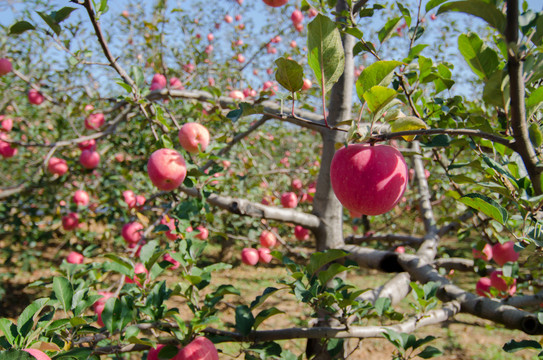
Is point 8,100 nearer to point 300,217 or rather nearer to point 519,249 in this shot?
point 300,217

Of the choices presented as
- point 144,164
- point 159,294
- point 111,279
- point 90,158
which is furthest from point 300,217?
point 111,279

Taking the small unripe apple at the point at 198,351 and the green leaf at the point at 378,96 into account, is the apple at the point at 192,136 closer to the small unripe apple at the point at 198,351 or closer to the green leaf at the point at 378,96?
the small unripe apple at the point at 198,351

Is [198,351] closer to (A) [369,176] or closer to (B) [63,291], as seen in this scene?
(B) [63,291]

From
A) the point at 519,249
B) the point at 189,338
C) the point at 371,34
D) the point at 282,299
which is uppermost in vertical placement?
the point at 371,34

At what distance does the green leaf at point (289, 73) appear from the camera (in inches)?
24.5

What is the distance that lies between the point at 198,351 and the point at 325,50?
821 mm

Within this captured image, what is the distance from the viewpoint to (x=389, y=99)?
1.91ft

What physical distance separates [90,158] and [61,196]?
1.25 meters

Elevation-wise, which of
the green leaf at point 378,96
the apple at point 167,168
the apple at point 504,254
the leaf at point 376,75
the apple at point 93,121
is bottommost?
the apple at point 504,254

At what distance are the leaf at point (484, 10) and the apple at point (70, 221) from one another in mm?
3210

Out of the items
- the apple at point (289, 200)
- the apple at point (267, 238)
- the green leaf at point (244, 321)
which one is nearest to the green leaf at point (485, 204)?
the green leaf at point (244, 321)

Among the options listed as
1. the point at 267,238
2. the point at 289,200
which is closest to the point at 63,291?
the point at 267,238

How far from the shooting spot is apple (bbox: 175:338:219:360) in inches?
34.9

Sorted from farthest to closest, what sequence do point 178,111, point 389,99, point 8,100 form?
point 8,100, point 178,111, point 389,99
